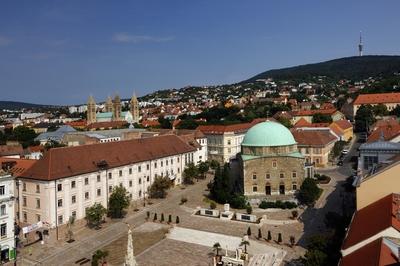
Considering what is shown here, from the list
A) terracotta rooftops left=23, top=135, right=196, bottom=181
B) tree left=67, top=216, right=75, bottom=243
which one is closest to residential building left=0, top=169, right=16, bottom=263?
tree left=67, top=216, right=75, bottom=243

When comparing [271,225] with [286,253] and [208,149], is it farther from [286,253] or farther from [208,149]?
[208,149]

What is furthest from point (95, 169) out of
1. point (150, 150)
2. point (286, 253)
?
point (286, 253)

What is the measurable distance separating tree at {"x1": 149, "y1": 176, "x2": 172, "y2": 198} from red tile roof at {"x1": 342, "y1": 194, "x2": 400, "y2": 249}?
38.4 m

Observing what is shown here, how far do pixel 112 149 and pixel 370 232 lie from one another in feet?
150

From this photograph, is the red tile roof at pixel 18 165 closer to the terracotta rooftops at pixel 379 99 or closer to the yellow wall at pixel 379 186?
the yellow wall at pixel 379 186

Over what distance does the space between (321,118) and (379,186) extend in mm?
100308

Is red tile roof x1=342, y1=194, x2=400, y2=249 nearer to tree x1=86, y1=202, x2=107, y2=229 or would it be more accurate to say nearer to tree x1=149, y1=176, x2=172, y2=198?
tree x1=86, y1=202, x2=107, y2=229

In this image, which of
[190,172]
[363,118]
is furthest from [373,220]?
[363,118]

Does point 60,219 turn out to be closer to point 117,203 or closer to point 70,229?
point 70,229

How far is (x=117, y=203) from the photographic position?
5525cm

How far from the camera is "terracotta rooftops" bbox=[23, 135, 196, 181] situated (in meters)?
52.8

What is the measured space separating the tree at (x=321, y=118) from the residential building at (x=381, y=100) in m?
20.0

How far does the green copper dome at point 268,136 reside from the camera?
63691mm

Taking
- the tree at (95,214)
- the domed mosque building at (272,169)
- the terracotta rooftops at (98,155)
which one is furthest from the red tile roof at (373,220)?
the terracotta rooftops at (98,155)
